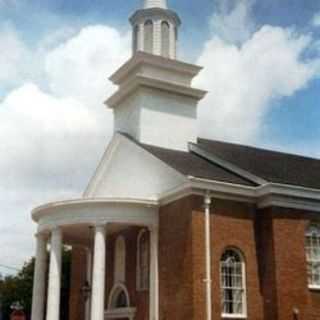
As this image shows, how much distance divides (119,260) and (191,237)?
5723 mm

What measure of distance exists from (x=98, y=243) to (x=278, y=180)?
24.0 feet

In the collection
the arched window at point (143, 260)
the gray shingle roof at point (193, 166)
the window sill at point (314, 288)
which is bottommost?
the window sill at point (314, 288)

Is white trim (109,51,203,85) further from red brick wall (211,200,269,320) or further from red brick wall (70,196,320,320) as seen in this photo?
red brick wall (211,200,269,320)

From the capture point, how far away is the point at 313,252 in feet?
78.1

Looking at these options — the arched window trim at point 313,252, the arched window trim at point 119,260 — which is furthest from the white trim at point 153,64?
the arched window trim at point 313,252

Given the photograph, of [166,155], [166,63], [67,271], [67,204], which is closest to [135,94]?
[166,63]

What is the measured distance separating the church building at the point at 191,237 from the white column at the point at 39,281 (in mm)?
41

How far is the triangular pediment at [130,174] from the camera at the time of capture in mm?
25031

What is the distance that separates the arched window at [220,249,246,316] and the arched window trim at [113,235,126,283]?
5.18m

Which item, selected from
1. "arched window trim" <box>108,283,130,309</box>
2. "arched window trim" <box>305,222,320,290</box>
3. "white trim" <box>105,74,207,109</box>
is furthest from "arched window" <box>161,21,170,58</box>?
"arched window trim" <box>305,222,320,290</box>

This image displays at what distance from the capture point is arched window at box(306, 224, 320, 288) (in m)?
23.5

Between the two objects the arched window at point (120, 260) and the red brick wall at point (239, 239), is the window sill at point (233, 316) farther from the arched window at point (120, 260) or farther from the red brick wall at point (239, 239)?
the arched window at point (120, 260)

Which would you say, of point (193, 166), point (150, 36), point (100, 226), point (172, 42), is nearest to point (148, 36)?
point (150, 36)

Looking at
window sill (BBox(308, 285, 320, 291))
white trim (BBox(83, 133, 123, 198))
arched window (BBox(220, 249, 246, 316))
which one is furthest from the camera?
white trim (BBox(83, 133, 123, 198))
